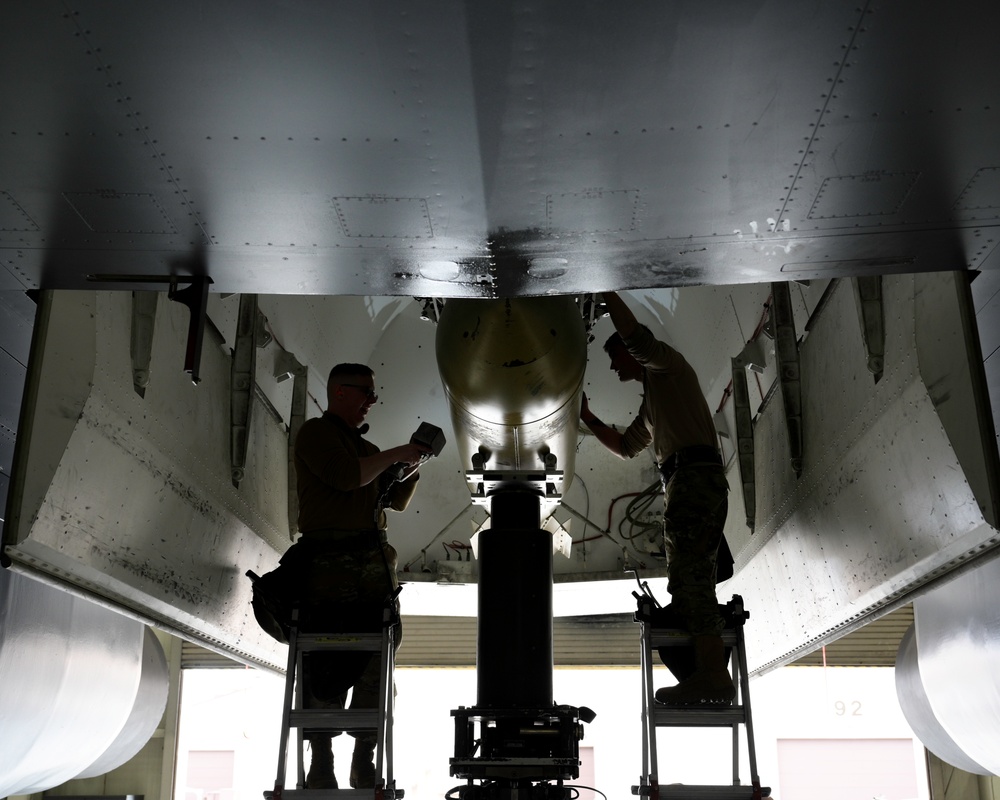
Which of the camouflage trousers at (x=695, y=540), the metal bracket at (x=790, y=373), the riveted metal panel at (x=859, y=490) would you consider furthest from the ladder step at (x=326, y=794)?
the metal bracket at (x=790, y=373)

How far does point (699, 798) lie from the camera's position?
13.5 ft

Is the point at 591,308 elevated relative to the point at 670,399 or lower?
elevated

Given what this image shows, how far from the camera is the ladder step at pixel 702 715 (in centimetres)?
443

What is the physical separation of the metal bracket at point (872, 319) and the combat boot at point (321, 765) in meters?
3.54

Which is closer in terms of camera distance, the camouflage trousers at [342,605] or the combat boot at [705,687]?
the combat boot at [705,687]

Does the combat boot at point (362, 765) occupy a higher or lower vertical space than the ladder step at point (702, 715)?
lower

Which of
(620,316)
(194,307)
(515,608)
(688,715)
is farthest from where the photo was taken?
(515,608)

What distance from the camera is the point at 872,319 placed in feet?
16.9

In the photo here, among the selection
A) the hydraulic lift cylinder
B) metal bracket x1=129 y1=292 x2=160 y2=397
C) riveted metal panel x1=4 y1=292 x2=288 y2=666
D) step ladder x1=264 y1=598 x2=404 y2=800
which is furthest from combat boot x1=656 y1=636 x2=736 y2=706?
metal bracket x1=129 y1=292 x2=160 y2=397

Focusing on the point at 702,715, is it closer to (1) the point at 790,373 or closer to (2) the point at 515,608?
(2) the point at 515,608

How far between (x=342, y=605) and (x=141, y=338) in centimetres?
184

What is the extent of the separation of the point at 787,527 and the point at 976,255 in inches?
124

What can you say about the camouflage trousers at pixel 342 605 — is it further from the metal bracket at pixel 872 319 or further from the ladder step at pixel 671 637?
the metal bracket at pixel 872 319

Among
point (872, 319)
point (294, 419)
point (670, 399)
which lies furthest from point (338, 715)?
point (294, 419)
